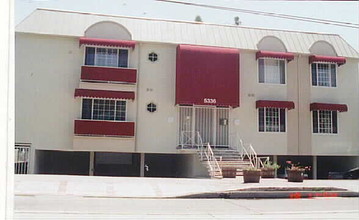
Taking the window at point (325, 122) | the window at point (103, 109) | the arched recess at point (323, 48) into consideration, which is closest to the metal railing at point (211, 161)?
the window at point (103, 109)

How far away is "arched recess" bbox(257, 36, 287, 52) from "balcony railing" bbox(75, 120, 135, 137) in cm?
932

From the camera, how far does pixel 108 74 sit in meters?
23.1

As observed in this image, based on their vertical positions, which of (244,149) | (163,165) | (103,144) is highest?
(103,144)

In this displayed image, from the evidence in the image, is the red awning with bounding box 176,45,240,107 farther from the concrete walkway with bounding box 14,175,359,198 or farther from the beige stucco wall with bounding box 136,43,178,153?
the concrete walkway with bounding box 14,175,359,198

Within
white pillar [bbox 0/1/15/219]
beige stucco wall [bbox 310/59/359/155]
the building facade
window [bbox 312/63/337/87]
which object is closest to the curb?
the building facade

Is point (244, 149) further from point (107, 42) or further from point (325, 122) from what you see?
point (107, 42)

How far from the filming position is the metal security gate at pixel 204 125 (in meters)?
24.0

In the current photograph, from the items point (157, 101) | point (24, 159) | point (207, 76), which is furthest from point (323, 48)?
point (24, 159)

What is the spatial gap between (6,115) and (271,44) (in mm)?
24924

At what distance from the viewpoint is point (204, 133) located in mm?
24219

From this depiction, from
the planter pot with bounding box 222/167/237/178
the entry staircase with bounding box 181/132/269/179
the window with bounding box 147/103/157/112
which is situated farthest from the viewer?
the window with bounding box 147/103/157/112

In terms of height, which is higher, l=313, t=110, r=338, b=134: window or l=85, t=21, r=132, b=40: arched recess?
l=85, t=21, r=132, b=40: arched recess

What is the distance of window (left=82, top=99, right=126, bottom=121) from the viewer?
22969mm

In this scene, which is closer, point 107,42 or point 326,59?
point 107,42
